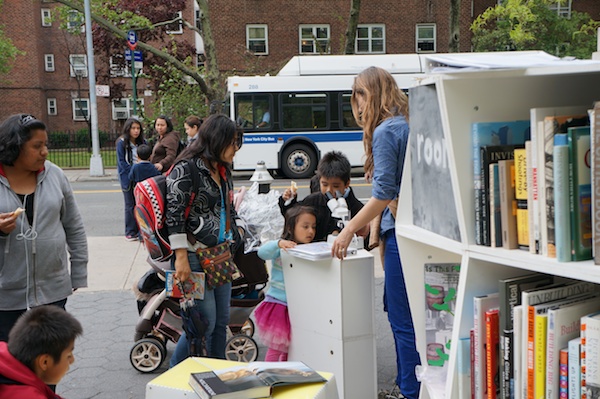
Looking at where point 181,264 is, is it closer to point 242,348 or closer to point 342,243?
point 342,243

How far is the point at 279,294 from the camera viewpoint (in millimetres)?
4535

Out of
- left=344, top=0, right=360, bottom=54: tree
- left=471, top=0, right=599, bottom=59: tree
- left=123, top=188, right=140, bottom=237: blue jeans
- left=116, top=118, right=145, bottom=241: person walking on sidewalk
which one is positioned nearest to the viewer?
left=123, top=188, right=140, bottom=237: blue jeans

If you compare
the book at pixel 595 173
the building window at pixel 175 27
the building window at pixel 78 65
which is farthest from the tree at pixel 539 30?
the building window at pixel 78 65

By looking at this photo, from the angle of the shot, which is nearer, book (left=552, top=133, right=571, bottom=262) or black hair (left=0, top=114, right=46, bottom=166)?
book (left=552, top=133, right=571, bottom=262)

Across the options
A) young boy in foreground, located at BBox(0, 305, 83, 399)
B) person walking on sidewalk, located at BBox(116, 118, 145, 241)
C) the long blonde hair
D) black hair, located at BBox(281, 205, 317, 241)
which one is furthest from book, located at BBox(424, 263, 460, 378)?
person walking on sidewalk, located at BBox(116, 118, 145, 241)

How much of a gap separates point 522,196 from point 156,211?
→ 2.46m

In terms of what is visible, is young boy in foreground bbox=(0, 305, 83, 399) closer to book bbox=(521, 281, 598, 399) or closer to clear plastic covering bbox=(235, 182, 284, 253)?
book bbox=(521, 281, 598, 399)

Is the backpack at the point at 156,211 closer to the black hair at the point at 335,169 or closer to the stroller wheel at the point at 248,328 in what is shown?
the black hair at the point at 335,169

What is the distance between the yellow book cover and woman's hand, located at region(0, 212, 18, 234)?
248 cm

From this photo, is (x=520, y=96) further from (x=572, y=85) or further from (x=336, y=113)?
(x=336, y=113)

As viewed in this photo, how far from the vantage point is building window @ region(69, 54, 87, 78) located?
41812 mm

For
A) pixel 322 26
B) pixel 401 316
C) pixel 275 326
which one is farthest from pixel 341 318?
pixel 322 26

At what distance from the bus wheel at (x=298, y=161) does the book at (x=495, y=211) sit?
17.8 meters

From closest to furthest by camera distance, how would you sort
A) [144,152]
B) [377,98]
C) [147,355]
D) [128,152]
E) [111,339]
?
1. [377,98]
2. [147,355]
3. [111,339]
4. [144,152]
5. [128,152]
